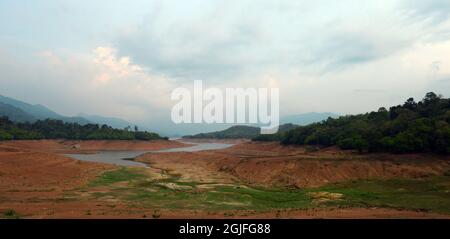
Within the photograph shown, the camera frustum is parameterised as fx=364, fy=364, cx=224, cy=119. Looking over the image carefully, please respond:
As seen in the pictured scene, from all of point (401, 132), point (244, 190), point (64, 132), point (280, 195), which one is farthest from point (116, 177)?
point (64, 132)

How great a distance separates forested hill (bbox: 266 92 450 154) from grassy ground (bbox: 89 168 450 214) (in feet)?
31.4

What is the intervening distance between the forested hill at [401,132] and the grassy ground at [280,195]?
377 inches

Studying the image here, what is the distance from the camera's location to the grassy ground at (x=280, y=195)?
25.7 m

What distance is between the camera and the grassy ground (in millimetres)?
25719

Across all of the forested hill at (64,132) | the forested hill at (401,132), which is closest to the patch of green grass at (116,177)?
the forested hill at (401,132)

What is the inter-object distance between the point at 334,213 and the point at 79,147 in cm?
10337

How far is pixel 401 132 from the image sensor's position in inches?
2016

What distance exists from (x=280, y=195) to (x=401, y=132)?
2834cm

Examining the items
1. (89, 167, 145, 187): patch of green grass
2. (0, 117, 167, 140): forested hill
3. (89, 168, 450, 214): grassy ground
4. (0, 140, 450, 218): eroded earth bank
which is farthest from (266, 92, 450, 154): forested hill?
(0, 117, 167, 140): forested hill

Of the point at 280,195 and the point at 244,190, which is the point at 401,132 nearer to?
the point at 280,195

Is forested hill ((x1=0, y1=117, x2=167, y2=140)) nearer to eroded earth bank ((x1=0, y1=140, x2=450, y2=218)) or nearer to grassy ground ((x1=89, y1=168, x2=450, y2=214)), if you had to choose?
eroded earth bank ((x1=0, y1=140, x2=450, y2=218))

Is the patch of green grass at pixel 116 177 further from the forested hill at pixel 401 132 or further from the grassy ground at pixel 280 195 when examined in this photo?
the forested hill at pixel 401 132

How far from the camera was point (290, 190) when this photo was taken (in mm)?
35500
